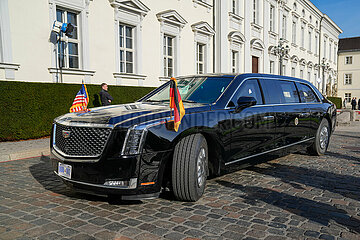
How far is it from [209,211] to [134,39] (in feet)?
36.7

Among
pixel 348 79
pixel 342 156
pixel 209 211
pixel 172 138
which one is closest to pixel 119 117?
pixel 172 138

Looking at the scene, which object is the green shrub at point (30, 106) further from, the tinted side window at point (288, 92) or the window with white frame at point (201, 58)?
the window with white frame at point (201, 58)

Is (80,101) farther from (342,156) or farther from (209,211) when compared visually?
(342,156)

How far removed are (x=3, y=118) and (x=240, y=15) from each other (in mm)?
16959

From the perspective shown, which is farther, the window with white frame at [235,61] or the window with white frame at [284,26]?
the window with white frame at [284,26]

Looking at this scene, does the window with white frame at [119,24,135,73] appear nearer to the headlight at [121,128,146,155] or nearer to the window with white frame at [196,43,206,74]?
the window with white frame at [196,43,206,74]

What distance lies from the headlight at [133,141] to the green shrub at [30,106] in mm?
6683

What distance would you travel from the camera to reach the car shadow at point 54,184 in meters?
3.90

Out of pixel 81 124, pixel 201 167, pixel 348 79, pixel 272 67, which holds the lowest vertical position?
pixel 201 167

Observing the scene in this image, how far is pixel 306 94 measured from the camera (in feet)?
20.9

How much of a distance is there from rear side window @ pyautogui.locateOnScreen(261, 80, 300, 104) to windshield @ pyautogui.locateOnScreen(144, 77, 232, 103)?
85 cm

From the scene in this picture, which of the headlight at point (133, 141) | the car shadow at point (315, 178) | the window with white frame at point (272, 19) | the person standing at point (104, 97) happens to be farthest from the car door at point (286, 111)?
the window with white frame at point (272, 19)

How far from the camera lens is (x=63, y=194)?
4172 mm

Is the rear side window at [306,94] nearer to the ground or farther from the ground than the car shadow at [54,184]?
farther from the ground
